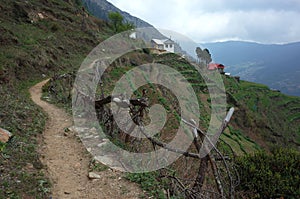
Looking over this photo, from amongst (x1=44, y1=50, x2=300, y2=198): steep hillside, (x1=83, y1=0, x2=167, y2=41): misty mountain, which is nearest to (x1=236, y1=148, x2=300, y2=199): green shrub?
(x1=44, y1=50, x2=300, y2=198): steep hillside

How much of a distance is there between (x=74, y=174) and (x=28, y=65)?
13.4 meters

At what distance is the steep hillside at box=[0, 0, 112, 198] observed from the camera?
459cm

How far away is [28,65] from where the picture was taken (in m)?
16.2

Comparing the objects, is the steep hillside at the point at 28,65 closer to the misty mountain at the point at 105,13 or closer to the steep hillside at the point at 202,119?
the steep hillside at the point at 202,119

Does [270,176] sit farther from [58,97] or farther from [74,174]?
[58,97]

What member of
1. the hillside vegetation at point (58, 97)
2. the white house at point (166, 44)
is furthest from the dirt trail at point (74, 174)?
the white house at point (166, 44)

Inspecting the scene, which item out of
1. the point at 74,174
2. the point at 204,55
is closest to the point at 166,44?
the point at 204,55

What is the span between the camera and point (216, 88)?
34688mm

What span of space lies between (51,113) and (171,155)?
19.2 feet

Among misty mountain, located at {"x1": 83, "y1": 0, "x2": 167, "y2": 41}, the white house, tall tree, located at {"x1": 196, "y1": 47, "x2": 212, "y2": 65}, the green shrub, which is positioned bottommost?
the green shrub

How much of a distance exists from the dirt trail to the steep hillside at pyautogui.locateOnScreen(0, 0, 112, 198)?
0.26 metres

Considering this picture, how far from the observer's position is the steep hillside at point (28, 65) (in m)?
4.59

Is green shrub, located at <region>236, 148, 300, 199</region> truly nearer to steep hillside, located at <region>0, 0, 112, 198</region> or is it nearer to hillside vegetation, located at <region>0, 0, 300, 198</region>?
hillside vegetation, located at <region>0, 0, 300, 198</region>

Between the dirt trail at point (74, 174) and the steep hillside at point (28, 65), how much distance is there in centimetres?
26
